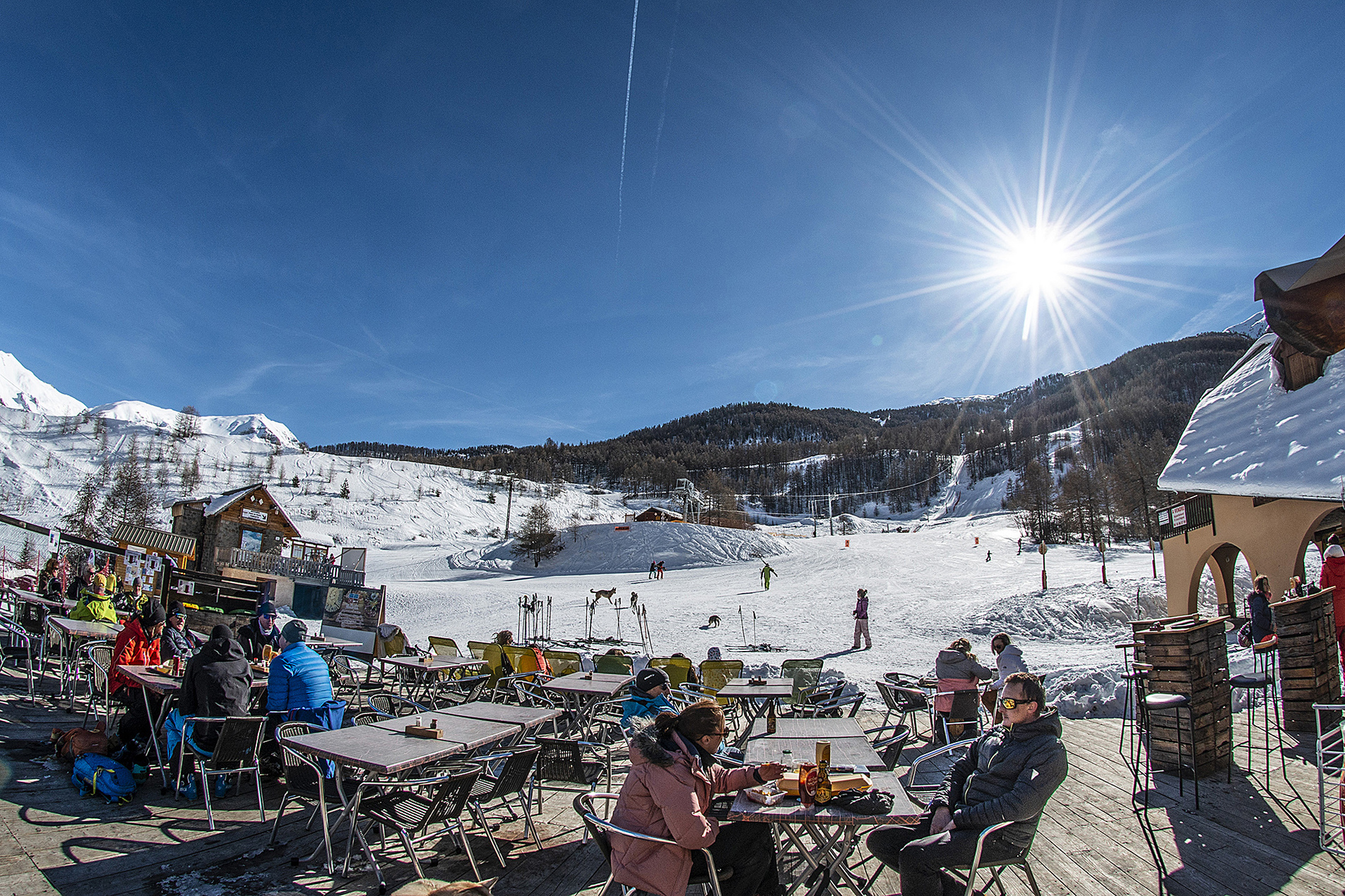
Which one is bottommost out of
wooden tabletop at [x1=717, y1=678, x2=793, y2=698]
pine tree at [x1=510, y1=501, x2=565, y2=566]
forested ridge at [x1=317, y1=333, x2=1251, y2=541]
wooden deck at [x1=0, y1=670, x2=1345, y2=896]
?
wooden deck at [x1=0, y1=670, x2=1345, y2=896]

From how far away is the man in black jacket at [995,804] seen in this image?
2834 mm

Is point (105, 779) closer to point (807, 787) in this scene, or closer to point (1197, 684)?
point (807, 787)

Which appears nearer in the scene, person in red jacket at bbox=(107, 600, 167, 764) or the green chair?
person in red jacket at bbox=(107, 600, 167, 764)

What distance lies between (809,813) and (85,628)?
29.5 ft

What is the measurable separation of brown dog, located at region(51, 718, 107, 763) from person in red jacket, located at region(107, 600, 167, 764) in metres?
0.14

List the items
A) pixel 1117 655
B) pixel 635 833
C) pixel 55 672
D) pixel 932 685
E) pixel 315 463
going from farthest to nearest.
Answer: pixel 315 463, pixel 1117 655, pixel 55 672, pixel 932 685, pixel 635 833

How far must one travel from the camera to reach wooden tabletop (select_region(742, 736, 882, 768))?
363 centimetres

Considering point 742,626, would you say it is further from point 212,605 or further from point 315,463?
point 315,463

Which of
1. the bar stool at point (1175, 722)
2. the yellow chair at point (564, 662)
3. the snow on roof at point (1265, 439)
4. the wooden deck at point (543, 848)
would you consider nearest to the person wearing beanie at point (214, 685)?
the wooden deck at point (543, 848)

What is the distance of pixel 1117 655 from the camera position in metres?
11.4

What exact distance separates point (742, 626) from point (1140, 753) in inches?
459

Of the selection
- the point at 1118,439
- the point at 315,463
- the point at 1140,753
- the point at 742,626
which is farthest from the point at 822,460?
the point at 1140,753

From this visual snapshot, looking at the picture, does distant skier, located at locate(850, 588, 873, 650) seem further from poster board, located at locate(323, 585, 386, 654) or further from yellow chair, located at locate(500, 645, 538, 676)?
poster board, located at locate(323, 585, 386, 654)

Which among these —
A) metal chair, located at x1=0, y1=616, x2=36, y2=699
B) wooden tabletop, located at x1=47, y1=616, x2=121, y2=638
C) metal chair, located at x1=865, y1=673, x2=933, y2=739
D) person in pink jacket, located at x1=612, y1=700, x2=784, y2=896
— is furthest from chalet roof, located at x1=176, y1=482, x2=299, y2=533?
person in pink jacket, located at x1=612, y1=700, x2=784, y2=896
